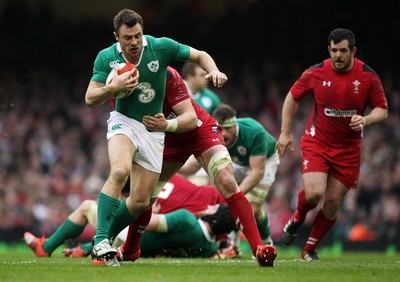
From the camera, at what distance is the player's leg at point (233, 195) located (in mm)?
8680

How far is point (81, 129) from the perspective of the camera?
893 inches

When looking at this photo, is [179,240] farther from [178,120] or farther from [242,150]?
[178,120]

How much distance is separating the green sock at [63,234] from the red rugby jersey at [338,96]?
3102 mm

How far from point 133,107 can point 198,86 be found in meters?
5.55

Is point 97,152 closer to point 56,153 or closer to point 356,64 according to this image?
point 56,153

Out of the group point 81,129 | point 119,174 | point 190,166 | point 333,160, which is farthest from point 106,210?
point 81,129

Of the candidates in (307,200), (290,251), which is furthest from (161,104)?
(290,251)

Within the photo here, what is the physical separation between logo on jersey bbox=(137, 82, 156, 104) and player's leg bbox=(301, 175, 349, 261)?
2736 millimetres

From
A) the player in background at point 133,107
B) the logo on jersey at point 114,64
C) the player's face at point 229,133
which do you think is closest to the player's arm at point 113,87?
the player in background at point 133,107

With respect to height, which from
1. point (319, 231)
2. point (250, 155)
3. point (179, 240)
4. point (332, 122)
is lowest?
point (179, 240)

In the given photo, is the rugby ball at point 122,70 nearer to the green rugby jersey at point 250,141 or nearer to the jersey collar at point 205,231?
the jersey collar at point 205,231

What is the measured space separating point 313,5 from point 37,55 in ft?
25.6

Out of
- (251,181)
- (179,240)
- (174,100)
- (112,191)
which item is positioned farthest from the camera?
(251,181)

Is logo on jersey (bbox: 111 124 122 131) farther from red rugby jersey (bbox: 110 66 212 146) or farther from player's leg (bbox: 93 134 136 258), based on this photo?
red rugby jersey (bbox: 110 66 212 146)
